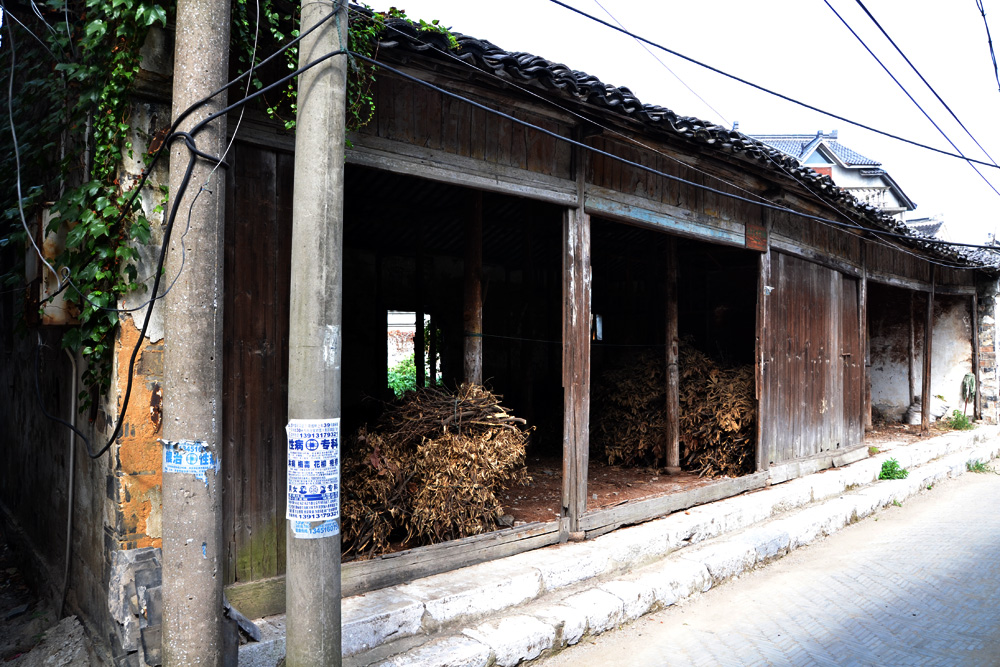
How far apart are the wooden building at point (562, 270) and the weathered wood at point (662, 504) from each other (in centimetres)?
3

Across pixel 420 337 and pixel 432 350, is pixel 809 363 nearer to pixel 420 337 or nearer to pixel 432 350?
pixel 420 337

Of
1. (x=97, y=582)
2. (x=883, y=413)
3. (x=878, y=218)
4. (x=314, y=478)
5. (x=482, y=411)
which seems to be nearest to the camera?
(x=314, y=478)

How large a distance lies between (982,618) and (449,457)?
170 inches

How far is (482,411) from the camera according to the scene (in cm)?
552

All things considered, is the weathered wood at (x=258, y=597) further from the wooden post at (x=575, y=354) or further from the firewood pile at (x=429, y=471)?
the wooden post at (x=575, y=354)

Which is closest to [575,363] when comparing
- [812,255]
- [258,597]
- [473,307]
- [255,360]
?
[473,307]

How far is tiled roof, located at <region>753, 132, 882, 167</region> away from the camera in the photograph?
32500 millimetres

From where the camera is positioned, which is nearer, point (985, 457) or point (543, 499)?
point (543, 499)

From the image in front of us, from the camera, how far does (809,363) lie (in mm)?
9453

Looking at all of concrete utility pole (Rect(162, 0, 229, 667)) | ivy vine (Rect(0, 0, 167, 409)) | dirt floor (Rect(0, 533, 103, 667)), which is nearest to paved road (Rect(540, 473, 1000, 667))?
concrete utility pole (Rect(162, 0, 229, 667))

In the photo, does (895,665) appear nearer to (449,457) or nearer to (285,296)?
(449,457)

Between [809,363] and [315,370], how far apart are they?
857cm

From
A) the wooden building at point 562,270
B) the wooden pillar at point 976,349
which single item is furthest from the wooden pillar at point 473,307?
the wooden pillar at point 976,349

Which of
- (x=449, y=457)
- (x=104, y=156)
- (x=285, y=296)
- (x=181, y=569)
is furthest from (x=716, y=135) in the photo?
(x=181, y=569)
